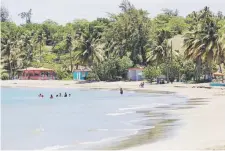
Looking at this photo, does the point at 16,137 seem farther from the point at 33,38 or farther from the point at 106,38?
the point at 33,38

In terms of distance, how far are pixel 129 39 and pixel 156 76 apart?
1496 cm

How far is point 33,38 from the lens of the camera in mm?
93188

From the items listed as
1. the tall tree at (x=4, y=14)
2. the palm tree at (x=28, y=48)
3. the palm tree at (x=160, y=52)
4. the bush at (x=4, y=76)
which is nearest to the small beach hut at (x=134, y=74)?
the palm tree at (x=160, y=52)

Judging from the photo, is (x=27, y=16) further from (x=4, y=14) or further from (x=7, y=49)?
(x=7, y=49)

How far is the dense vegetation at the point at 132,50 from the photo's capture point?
5288cm

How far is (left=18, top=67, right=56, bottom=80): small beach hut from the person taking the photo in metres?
75.4

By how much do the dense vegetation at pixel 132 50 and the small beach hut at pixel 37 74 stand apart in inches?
62.5

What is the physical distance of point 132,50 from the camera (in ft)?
232

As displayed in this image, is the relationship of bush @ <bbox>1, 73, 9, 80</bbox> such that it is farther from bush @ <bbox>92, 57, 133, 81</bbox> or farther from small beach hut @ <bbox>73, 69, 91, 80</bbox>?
bush @ <bbox>92, 57, 133, 81</bbox>

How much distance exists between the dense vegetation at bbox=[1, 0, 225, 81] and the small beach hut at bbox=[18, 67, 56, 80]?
62.5 inches

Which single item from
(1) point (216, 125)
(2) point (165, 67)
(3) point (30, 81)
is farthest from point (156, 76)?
(1) point (216, 125)

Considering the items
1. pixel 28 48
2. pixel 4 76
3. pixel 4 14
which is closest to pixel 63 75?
pixel 4 76

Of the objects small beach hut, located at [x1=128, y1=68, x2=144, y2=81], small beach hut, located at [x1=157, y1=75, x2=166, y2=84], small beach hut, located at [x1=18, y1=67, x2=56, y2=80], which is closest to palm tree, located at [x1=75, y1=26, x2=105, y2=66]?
small beach hut, located at [x1=128, y1=68, x2=144, y2=81]

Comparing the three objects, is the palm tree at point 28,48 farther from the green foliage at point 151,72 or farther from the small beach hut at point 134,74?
the green foliage at point 151,72
